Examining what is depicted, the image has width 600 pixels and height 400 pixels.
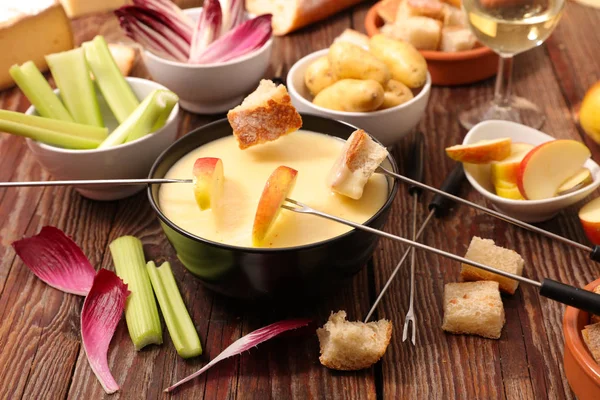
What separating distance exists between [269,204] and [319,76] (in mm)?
651

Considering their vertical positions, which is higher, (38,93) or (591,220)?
(38,93)

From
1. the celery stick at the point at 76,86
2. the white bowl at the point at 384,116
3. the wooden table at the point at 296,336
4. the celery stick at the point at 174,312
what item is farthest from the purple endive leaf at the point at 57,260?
the white bowl at the point at 384,116

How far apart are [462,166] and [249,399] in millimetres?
790

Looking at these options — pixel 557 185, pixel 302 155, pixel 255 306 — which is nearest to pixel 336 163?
pixel 302 155

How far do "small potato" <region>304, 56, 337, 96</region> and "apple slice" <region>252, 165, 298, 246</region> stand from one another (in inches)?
22.1

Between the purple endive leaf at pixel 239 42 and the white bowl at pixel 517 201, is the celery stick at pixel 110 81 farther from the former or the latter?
the white bowl at pixel 517 201

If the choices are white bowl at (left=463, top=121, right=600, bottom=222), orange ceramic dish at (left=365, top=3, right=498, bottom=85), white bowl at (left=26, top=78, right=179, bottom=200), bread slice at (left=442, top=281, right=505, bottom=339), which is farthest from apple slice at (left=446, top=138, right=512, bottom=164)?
white bowl at (left=26, top=78, right=179, bottom=200)

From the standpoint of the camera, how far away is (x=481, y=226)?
5.10ft

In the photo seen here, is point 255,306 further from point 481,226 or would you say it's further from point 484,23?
point 484,23

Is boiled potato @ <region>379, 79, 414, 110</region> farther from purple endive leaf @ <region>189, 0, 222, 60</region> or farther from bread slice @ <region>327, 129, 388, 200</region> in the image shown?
purple endive leaf @ <region>189, 0, 222, 60</region>

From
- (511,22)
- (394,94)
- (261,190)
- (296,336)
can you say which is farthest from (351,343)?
(511,22)

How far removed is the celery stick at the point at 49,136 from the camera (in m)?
1.51

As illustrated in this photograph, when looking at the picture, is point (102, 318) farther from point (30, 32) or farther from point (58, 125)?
point (30, 32)

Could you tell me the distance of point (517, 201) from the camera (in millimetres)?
1475
